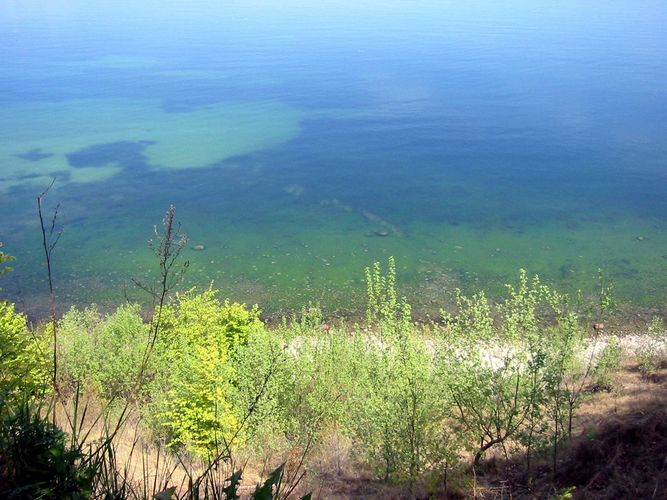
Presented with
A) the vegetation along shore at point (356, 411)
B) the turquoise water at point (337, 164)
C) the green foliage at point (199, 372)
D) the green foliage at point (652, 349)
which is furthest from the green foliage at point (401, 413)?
the green foliage at point (652, 349)

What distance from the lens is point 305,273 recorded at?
35688mm

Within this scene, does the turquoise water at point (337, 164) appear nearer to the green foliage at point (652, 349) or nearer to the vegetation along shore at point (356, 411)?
the vegetation along shore at point (356, 411)

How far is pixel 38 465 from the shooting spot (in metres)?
3.77

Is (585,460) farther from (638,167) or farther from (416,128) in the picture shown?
(416,128)

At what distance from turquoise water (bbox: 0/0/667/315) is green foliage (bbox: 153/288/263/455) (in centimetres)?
940

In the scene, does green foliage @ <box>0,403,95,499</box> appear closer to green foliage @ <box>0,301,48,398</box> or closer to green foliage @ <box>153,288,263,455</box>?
green foliage @ <box>0,301,48,398</box>

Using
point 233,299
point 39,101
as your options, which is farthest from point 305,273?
point 39,101

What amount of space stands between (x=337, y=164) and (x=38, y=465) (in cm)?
5230

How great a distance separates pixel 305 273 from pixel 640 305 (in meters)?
19.4

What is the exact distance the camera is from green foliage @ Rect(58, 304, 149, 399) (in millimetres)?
19922

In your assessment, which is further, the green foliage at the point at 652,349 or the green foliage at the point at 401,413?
the green foliage at the point at 652,349

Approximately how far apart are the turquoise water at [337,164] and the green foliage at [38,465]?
9.35 ft

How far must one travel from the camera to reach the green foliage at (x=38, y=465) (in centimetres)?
354

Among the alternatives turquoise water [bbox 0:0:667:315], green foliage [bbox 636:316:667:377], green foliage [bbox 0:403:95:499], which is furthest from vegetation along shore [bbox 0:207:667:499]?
turquoise water [bbox 0:0:667:315]
